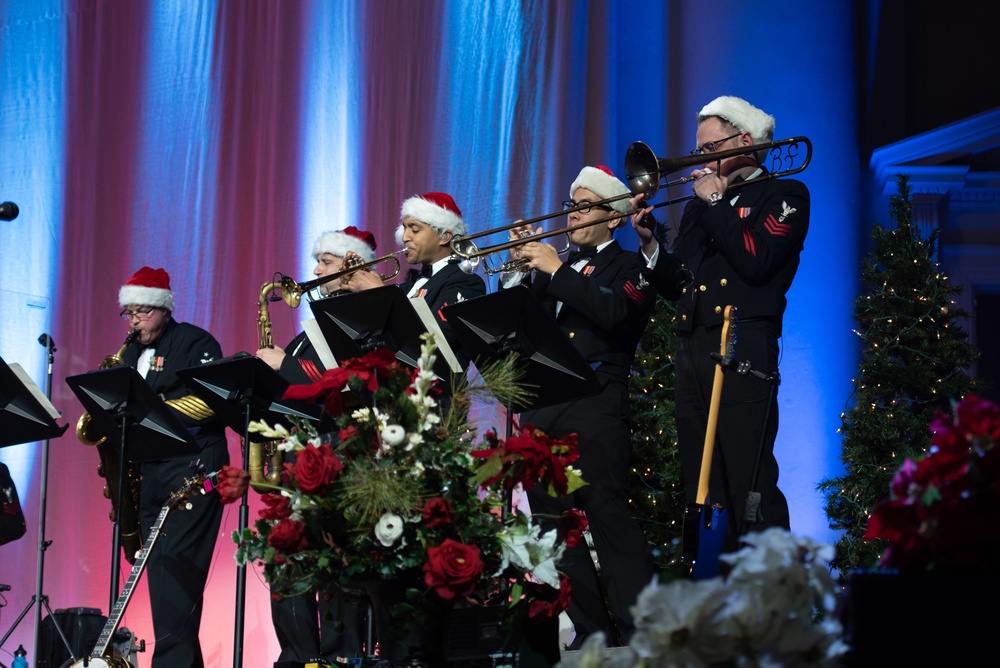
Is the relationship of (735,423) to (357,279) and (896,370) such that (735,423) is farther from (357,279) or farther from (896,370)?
(357,279)

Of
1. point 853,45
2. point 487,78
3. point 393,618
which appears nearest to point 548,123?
point 487,78

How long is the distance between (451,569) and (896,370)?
357 cm

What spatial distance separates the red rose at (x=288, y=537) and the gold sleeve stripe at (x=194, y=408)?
2.76 metres

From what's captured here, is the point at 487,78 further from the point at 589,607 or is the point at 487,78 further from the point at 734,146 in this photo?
the point at 589,607

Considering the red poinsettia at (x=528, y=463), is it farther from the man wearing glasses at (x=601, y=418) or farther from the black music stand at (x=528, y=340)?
the man wearing glasses at (x=601, y=418)

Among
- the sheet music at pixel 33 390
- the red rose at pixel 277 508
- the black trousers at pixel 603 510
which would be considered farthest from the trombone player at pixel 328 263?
the red rose at pixel 277 508

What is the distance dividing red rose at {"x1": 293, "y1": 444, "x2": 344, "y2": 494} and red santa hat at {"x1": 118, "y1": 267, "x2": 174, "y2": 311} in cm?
350

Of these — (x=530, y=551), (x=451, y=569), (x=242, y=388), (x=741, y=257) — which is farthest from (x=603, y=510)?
(x=451, y=569)

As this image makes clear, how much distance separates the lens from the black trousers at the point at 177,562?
5160mm

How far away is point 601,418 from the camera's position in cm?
432

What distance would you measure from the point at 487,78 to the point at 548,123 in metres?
0.50

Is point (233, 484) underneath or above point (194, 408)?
underneath

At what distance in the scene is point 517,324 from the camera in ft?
11.9

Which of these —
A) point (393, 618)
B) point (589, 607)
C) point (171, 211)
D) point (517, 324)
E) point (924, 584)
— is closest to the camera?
point (924, 584)
